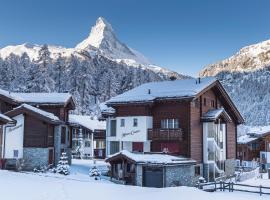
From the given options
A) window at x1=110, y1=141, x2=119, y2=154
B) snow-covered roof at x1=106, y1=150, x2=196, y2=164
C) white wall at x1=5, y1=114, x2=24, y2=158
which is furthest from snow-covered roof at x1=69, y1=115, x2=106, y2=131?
snow-covered roof at x1=106, y1=150, x2=196, y2=164

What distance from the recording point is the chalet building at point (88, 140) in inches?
2744

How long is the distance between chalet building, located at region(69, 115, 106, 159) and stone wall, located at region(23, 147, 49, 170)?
80.1 ft

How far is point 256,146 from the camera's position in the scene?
68.4 metres

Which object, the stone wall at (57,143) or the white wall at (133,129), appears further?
the stone wall at (57,143)

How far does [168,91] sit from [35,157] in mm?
15444

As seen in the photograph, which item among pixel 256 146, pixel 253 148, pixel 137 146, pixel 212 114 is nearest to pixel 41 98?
pixel 137 146

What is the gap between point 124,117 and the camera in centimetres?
4600

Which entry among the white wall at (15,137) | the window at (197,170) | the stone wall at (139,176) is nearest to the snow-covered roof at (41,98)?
the white wall at (15,137)

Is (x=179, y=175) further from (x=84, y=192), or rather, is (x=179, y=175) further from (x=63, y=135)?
(x=63, y=135)

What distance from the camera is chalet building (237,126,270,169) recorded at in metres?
66.4

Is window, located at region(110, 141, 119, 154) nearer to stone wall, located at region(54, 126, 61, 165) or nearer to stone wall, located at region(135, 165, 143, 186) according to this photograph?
stone wall, located at region(54, 126, 61, 165)

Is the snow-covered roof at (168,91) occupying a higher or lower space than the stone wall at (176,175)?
higher

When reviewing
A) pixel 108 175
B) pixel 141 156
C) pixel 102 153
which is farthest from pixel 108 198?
pixel 102 153

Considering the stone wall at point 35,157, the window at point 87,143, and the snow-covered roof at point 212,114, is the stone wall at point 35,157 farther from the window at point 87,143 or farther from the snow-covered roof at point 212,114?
the window at point 87,143
